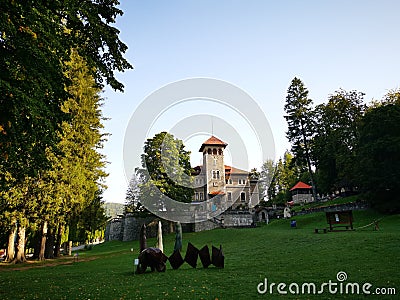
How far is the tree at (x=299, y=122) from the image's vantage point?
4288 centimetres

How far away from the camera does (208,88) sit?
22406 millimetres

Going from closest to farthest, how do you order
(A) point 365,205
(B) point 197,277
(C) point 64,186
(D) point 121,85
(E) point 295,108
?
(B) point 197,277, (D) point 121,85, (C) point 64,186, (A) point 365,205, (E) point 295,108

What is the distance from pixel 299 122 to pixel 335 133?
16.7ft

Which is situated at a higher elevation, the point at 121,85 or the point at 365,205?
the point at 121,85

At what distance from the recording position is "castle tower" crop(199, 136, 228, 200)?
50.7m

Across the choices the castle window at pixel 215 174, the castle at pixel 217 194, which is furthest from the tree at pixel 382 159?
the castle window at pixel 215 174

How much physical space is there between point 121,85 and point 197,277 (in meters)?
6.65

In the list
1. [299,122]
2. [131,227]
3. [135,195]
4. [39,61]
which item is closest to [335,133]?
[299,122]

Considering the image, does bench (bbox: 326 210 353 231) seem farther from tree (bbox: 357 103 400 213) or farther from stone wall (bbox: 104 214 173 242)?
stone wall (bbox: 104 214 173 242)

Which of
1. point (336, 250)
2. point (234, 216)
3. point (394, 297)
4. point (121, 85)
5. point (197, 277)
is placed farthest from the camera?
point (234, 216)

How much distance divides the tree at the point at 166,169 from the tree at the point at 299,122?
16004mm

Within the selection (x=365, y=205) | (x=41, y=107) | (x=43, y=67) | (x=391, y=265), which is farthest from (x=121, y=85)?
(x=365, y=205)

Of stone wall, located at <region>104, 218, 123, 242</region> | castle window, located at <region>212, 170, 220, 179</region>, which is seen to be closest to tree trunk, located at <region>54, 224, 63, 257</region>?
stone wall, located at <region>104, 218, 123, 242</region>

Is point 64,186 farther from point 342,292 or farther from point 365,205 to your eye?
point 365,205
